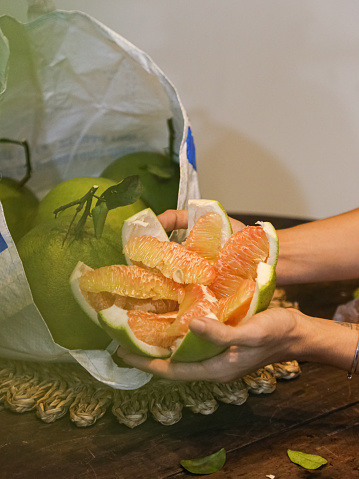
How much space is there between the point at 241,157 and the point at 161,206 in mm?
790

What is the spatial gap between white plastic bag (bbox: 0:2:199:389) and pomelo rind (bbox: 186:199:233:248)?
7cm

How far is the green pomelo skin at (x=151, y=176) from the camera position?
0.98 m

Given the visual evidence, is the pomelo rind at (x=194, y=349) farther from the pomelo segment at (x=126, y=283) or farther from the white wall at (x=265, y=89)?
the white wall at (x=265, y=89)

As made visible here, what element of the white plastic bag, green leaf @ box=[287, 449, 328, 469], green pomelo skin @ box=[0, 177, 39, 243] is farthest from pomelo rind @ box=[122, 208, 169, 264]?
green leaf @ box=[287, 449, 328, 469]

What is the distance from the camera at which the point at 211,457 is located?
0.63 m

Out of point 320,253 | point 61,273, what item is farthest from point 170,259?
point 320,253

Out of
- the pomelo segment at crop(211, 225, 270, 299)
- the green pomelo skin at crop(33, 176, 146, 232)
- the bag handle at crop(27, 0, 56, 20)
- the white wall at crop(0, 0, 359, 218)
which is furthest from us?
the white wall at crop(0, 0, 359, 218)

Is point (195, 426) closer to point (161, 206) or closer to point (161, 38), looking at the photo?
point (161, 206)

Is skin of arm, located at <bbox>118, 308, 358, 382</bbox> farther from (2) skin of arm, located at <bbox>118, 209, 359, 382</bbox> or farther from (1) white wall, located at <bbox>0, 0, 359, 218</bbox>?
(1) white wall, located at <bbox>0, 0, 359, 218</bbox>

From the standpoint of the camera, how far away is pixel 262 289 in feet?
2.09

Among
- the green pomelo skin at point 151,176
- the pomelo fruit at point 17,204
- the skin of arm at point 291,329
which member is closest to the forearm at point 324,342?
the skin of arm at point 291,329

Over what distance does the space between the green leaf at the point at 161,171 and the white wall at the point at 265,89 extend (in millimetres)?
547

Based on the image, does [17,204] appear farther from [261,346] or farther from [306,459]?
[306,459]

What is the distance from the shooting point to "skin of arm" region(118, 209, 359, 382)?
0.63 m
